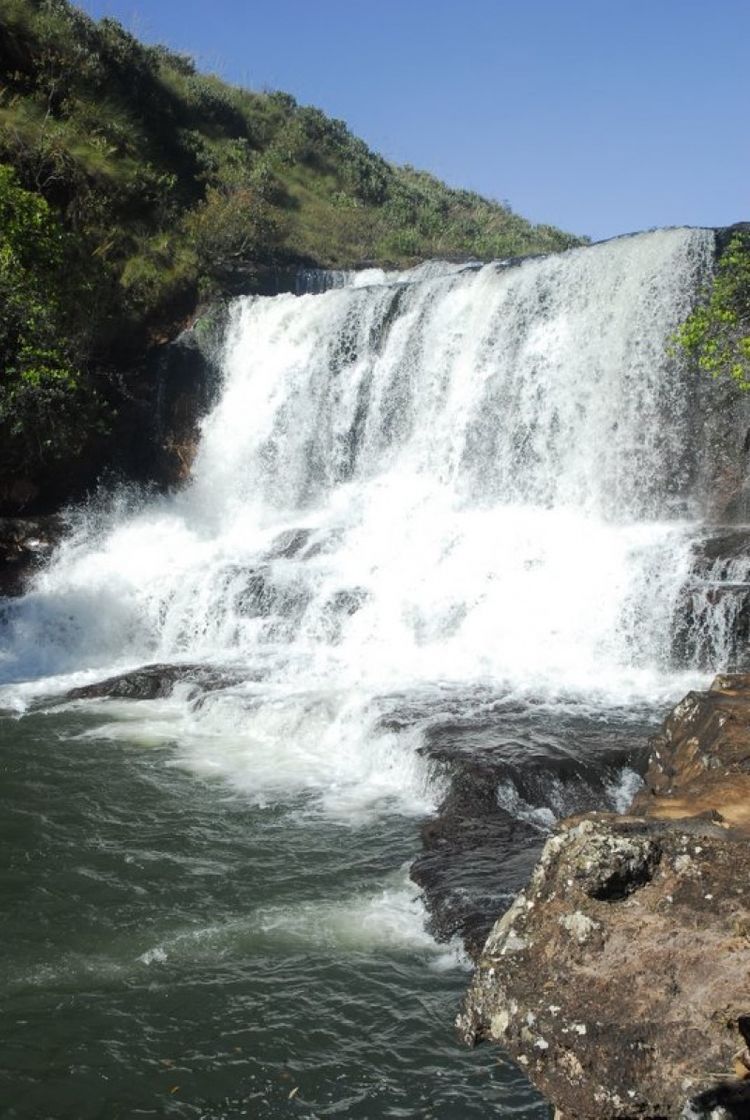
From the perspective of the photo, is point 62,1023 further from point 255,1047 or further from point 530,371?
point 530,371

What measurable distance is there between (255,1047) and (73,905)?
236 cm

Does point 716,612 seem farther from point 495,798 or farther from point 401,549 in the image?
point 401,549

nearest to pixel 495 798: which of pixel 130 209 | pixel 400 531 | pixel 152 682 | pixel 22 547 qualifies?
pixel 152 682

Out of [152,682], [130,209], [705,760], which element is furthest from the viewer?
[130,209]

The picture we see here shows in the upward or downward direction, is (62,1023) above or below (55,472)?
below

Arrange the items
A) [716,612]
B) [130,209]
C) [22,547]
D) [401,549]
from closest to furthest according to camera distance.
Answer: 1. [716,612]
2. [401,549]
3. [22,547]
4. [130,209]

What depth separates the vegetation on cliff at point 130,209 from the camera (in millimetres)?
17547

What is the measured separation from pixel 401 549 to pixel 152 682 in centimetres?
516

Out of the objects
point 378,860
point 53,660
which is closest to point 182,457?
point 53,660

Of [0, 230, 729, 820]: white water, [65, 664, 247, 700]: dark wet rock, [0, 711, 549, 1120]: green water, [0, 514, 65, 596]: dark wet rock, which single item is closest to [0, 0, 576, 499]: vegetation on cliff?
[0, 514, 65, 596]: dark wet rock

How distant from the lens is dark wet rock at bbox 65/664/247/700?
12719 mm

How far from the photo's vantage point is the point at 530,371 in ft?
57.9

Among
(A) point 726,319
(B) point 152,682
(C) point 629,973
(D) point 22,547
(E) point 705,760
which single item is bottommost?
(B) point 152,682

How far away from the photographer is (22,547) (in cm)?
1783
